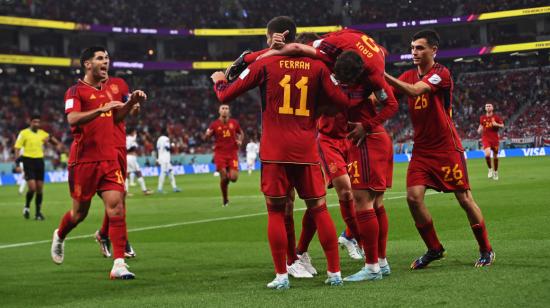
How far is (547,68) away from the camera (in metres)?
62.0

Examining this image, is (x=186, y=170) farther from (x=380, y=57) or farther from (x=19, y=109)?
(x=380, y=57)

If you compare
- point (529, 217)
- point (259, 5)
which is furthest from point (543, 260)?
point (259, 5)

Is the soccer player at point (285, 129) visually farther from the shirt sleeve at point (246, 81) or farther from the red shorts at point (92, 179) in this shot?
the red shorts at point (92, 179)

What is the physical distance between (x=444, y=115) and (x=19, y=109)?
53436 millimetres

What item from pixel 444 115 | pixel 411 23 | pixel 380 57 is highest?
pixel 411 23

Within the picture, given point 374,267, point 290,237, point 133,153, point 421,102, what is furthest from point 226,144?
point 374,267

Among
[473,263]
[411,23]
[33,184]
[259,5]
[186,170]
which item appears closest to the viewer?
[473,263]

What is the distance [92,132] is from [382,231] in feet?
11.7

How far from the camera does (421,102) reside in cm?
823

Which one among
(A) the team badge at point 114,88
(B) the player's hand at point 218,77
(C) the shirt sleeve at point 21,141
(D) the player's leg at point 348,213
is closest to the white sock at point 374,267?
(D) the player's leg at point 348,213

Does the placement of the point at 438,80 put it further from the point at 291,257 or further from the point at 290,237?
the point at 291,257

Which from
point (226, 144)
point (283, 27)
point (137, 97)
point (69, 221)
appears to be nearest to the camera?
point (283, 27)

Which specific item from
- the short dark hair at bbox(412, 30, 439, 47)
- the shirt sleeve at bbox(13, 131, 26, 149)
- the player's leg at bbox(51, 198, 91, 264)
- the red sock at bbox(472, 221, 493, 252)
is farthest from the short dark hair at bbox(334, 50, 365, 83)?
the shirt sleeve at bbox(13, 131, 26, 149)

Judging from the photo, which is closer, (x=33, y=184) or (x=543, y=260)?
(x=543, y=260)
